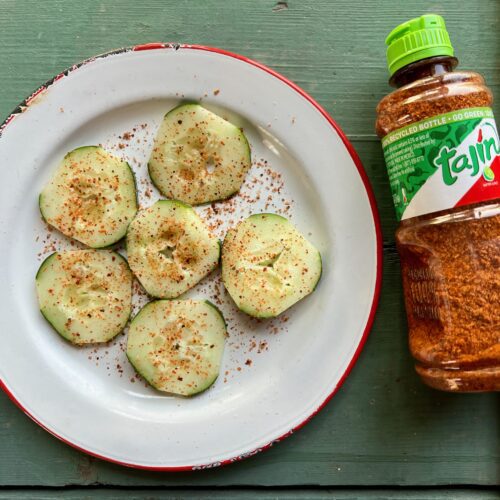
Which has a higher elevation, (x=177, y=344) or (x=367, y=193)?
(x=367, y=193)

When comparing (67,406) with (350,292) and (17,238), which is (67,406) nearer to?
(17,238)

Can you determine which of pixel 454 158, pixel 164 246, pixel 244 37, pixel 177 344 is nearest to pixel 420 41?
pixel 454 158

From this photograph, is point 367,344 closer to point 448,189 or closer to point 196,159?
point 448,189

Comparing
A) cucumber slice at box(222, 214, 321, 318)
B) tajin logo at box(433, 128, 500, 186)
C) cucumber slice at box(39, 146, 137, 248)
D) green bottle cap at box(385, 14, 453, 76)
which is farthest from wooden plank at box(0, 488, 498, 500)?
green bottle cap at box(385, 14, 453, 76)

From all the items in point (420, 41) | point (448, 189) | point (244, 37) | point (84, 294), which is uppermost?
point (244, 37)

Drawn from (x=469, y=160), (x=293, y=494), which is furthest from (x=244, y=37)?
(x=293, y=494)

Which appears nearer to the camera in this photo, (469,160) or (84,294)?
(469,160)

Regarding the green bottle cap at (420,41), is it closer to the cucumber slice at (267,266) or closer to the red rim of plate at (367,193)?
the red rim of plate at (367,193)

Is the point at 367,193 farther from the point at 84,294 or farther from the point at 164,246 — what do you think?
the point at 84,294
